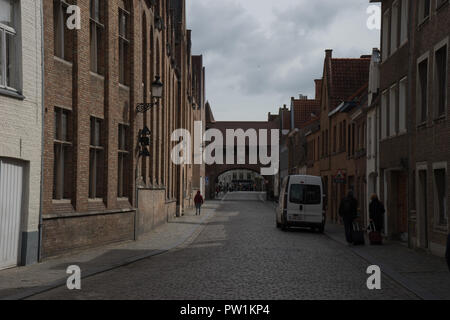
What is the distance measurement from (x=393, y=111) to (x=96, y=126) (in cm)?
999

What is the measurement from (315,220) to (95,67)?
12393 mm

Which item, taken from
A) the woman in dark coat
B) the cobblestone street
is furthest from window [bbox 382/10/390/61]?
the cobblestone street

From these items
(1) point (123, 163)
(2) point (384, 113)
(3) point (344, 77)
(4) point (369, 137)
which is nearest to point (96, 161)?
(1) point (123, 163)

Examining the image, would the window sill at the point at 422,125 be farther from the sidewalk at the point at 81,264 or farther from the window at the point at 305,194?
the window at the point at 305,194

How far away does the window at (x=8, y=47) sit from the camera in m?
14.2

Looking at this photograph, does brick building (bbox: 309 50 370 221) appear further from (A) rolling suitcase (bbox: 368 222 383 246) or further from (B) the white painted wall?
(B) the white painted wall

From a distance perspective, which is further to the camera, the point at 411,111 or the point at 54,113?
the point at 411,111

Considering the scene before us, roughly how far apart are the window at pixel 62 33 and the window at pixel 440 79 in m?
9.53

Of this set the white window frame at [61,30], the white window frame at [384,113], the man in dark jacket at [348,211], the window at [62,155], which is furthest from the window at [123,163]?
the white window frame at [384,113]

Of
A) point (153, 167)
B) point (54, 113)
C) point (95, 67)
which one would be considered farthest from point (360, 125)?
point (54, 113)

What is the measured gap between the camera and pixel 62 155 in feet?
57.6

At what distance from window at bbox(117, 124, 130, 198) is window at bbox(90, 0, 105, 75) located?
281 centimetres
